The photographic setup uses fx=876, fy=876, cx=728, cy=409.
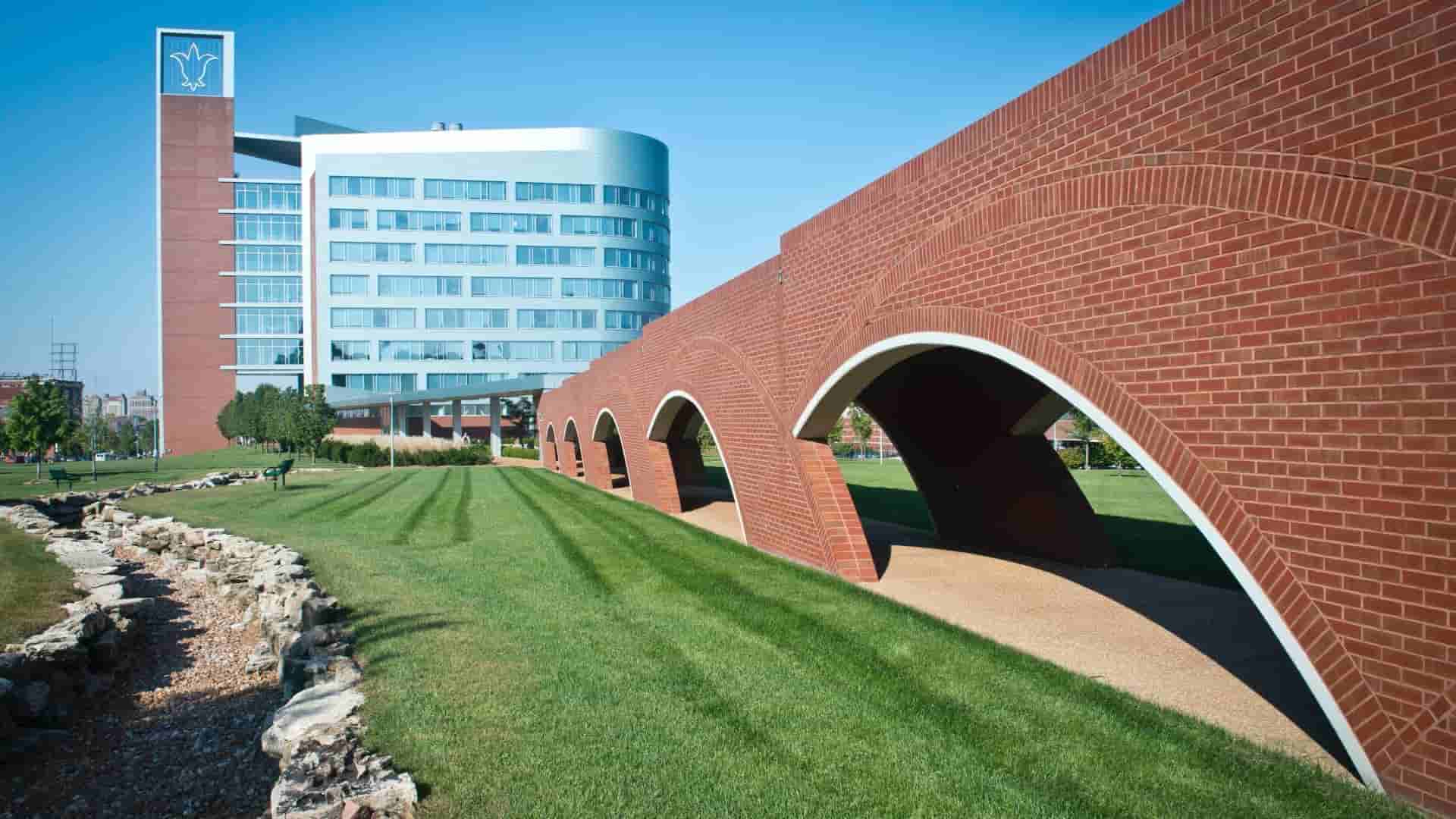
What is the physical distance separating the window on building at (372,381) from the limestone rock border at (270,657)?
50.1 m

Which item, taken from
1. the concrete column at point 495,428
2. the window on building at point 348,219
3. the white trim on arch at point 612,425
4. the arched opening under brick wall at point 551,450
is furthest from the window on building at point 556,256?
the white trim on arch at point 612,425

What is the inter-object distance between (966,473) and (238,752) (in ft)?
33.5

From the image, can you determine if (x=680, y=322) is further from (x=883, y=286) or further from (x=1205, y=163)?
(x=1205, y=163)

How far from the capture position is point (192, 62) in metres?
80.4

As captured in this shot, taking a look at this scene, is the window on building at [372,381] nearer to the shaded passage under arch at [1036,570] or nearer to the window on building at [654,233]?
the window on building at [654,233]

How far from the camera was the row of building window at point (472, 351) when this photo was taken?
6719cm

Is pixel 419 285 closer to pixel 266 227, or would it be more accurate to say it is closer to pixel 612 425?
pixel 266 227

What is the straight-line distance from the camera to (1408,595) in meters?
4.37

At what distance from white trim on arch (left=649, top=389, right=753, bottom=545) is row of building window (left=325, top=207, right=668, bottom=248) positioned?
49887 mm

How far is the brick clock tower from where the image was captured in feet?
255

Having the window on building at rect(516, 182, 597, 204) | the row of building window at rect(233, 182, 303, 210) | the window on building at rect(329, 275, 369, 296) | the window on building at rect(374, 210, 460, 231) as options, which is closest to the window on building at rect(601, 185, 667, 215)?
the window on building at rect(516, 182, 597, 204)

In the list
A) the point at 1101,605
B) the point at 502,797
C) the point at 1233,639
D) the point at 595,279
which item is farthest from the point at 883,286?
the point at 595,279

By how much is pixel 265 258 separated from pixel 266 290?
9.65 ft

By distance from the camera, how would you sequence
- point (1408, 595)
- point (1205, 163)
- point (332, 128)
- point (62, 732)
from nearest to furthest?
point (1408, 595) < point (1205, 163) < point (62, 732) < point (332, 128)
